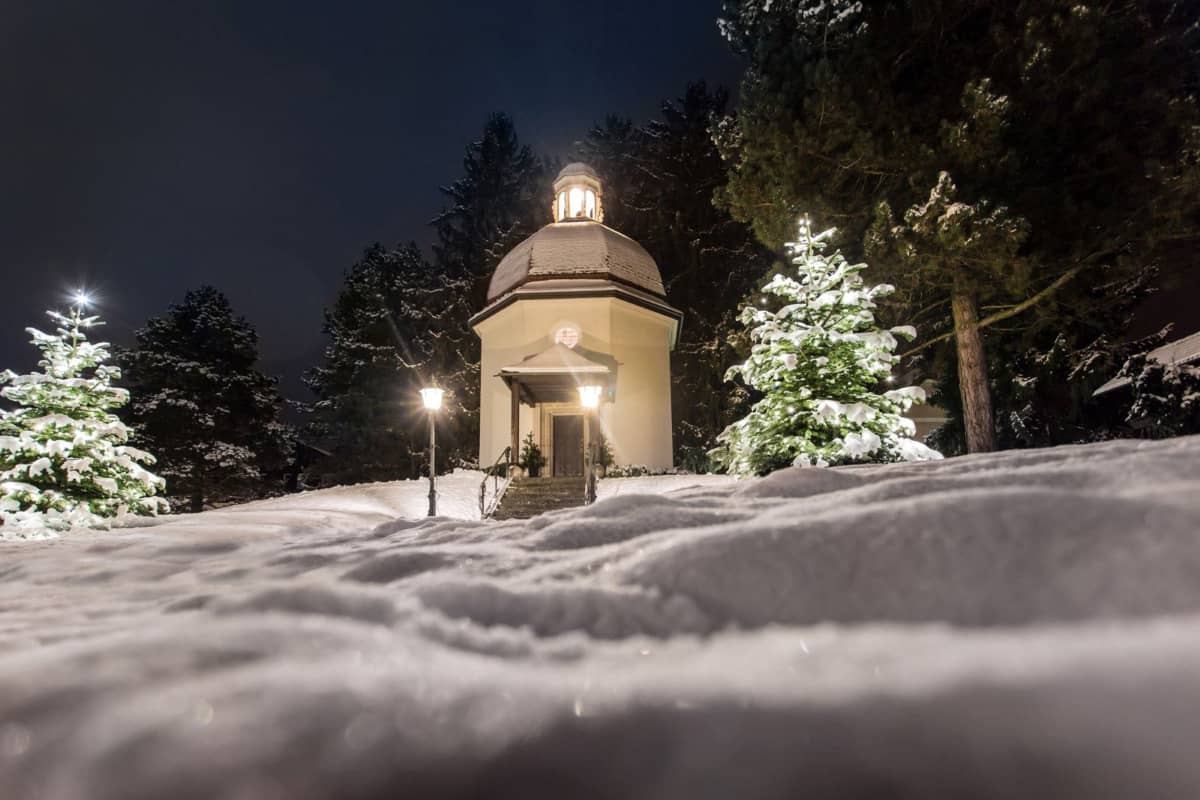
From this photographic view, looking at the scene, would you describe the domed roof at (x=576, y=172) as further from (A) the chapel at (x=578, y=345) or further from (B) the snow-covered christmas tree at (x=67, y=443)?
(B) the snow-covered christmas tree at (x=67, y=443)

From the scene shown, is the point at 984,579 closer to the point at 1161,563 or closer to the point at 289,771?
the point at 1161,563

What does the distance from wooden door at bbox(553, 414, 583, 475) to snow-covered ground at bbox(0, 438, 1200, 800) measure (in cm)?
1623

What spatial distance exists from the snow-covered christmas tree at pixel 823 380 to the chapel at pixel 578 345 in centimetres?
786

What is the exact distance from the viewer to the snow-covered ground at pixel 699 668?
783mm

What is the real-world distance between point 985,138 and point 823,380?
Result: 18.4 feet

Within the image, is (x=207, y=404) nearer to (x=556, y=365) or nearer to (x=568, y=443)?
(x=568, y=443)

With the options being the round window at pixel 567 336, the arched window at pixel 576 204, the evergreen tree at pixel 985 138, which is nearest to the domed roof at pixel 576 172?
the arched window at pixel 576 204

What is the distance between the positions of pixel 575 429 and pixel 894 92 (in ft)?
39.3

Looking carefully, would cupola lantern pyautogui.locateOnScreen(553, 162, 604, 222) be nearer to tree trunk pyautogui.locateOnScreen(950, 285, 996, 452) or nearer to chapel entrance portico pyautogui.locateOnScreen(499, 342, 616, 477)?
chapel entrance portico pyautogui.locateOnScreen(499, 342, 616, 477)

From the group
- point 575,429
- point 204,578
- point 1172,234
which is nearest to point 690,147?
point 575,429

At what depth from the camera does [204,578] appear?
2117 millimetres

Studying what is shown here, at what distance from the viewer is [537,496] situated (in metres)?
13.4

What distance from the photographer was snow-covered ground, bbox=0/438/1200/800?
78cm

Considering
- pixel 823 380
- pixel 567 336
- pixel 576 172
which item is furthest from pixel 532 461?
pixel 576 172
